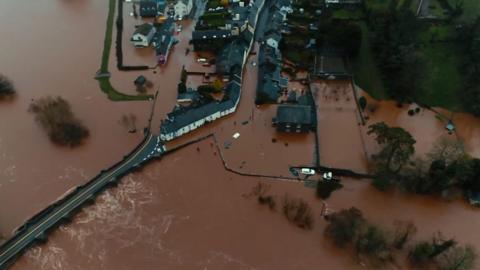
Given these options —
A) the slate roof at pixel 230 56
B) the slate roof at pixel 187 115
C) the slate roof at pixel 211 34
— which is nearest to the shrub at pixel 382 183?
the slate roof at pixel 187 115

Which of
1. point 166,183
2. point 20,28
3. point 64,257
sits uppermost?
point 20,28

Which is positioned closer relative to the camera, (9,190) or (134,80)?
(9,190)

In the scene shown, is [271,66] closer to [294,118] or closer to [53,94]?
[294,118]

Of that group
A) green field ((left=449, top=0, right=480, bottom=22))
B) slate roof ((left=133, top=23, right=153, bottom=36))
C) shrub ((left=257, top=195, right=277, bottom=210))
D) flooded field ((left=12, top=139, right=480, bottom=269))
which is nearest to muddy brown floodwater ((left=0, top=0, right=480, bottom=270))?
flooded field ((left=12, top=139, right=480, bottom=269))

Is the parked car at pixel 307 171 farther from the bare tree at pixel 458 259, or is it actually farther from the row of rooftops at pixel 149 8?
the row of rooftops at pixel 149 8

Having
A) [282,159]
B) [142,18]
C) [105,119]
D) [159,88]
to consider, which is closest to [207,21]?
[142,18]

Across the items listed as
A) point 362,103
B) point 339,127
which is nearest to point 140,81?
point 339,127

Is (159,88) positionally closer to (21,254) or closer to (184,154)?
(184,154)
